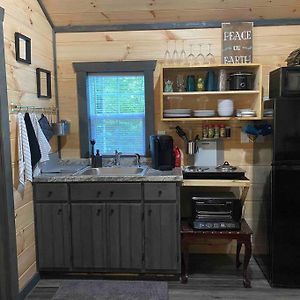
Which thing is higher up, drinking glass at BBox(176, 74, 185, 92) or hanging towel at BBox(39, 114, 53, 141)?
drinking glass at BBox(176, 74, 185, 92)

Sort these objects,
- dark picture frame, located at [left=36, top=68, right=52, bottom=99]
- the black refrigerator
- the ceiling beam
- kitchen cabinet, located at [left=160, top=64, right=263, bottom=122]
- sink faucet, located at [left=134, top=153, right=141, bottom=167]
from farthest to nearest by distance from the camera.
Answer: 1. sink faucet, located at [left=134, top=153, right=141, bottom=167]
2. the ceiling beam
3. kitchen cabinet, located at [left=160, top=64, right=263, bottom=122]
4. dark picture frame, located at [left=36, top=68, right=52, bottom=99]
5. the black refrigerator

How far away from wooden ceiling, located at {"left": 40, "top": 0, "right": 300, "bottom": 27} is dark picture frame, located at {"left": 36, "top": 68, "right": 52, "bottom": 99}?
58cm

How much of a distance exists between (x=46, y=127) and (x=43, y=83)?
1.42 feet

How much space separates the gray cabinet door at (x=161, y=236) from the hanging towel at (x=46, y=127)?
1.12 metres

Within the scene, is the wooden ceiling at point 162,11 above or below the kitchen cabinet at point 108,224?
above

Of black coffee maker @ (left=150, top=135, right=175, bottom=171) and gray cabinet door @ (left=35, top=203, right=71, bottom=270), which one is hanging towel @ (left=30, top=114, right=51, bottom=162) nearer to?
gray cabinet door @ (left=35, top=203, right=71, bottom=270)

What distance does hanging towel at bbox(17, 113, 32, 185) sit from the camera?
2670 mm

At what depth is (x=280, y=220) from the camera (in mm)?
2832

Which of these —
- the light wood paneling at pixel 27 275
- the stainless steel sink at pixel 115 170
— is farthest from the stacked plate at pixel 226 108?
the light wood paneling at pixel 27 275

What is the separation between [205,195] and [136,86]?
132 cm

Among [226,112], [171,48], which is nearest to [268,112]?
[226,112]

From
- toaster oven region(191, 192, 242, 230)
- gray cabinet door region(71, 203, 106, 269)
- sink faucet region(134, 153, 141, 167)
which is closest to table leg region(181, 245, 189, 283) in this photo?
toaster oven region(191, 192, 242, 230)

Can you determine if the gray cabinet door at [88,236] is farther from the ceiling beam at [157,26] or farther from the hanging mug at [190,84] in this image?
the ceiling beam at [157,26]

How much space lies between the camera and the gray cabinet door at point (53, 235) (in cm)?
303
